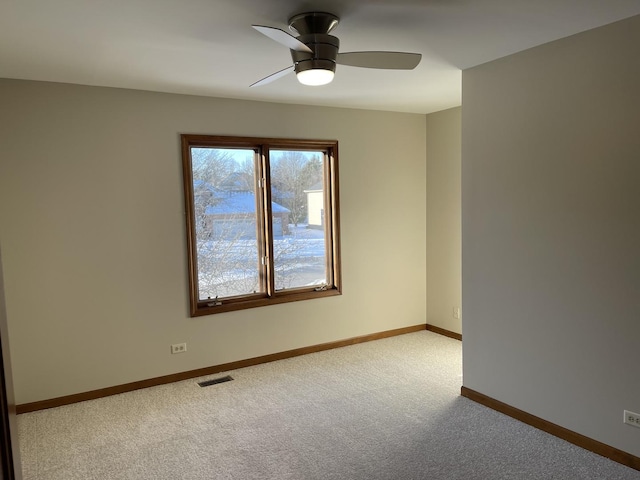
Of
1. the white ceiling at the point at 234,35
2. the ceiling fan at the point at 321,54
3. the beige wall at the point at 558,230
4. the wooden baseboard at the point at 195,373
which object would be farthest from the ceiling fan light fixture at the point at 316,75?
the wooden baseboard at the point at 195,373

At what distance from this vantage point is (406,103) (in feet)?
15.6

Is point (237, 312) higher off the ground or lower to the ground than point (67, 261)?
lower

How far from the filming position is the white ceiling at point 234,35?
229cm

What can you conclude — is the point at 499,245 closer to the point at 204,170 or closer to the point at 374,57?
the point at 374,57

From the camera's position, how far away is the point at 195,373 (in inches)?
167

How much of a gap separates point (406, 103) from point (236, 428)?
3.31 meters

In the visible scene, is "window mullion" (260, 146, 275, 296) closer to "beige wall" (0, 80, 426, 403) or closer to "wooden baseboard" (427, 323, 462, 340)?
"beige wall" (0, 80, 426, 403)

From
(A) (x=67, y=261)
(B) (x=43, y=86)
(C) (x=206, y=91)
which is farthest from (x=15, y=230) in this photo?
(C) (x=206, y=91)

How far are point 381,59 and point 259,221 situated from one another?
238 cm

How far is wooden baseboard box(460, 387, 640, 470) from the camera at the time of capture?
2.71 m

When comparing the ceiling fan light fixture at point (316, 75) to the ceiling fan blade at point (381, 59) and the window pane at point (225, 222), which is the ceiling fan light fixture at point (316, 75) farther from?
the window pane at point (225, 222)

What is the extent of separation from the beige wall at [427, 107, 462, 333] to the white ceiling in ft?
4.32

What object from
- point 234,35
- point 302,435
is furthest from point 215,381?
point 234,35

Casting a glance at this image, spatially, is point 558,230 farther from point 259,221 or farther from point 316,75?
point 259,221
